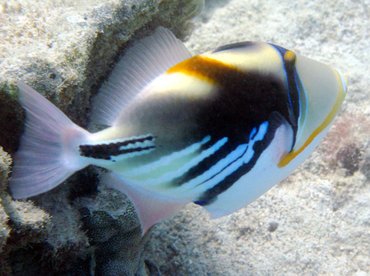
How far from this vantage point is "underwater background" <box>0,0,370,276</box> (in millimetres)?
2020

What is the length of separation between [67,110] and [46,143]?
1.01 m

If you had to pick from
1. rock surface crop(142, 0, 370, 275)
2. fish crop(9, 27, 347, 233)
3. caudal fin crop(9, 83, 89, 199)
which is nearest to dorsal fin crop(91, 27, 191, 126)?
fish crop(9, 27, 347, 233)

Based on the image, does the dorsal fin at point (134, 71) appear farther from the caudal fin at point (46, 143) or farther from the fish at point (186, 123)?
the caudal fin at point (46, 143)

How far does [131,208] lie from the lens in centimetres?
242

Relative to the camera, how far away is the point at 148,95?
122 cm

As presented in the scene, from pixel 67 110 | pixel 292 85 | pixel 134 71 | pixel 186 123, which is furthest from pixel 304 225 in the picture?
pixel 134 71

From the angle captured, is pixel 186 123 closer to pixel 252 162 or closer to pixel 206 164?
pixel 206 164

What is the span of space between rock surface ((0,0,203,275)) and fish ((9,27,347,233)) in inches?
22.6

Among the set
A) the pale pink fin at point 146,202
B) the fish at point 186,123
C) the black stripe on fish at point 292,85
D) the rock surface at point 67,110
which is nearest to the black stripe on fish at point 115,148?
the fish at point 186,123

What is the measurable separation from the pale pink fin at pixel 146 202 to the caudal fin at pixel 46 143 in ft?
0.45

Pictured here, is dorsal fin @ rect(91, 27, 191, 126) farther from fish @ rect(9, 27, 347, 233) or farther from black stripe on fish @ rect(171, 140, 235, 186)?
black stripe on fish @ rect(171, 140, 235, 186)

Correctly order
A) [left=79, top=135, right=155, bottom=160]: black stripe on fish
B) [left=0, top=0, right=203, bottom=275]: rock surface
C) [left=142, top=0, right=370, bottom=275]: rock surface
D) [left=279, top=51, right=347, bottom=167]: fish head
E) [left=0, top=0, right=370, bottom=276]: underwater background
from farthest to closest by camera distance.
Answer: [left=142, top=0, right=370, bottom=275]: rock surface → [left=0, top=0, right=370, bottom=276]: underwater background → [left=0, top=0, right=203, bottom=275]: rock surface → [left=279, top=51, right=347, bottom=167]: fish head → [left=79, top=135, right=155, bottom=160]: black stripe on fish

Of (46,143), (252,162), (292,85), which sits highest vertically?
(46,143)

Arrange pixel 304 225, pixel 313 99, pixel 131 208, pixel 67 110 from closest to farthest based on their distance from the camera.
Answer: pixel 313 99, pixel 67 110, pixel 131 208, pixel 304 225
